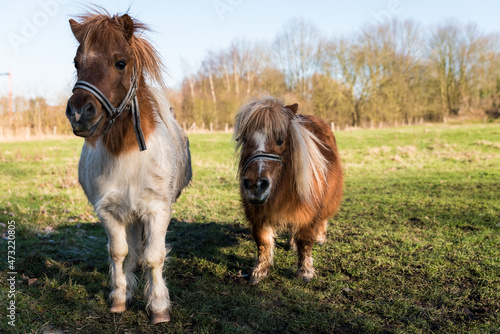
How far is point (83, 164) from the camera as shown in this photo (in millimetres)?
3211

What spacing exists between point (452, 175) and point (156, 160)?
10.4m

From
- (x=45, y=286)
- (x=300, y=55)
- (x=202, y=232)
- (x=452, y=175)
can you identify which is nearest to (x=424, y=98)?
(x=300, y=55)

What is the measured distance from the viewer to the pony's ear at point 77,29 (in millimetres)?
2539

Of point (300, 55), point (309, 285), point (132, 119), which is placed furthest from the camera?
point (300, 55)

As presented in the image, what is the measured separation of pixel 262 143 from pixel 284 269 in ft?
5.56

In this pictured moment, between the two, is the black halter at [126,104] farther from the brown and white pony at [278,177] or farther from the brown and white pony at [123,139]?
the brown and white pony at [278,177]

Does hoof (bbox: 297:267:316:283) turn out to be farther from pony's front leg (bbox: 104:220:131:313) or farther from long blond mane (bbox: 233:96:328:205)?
pony's front leg (bbox: 104:220:131:313)

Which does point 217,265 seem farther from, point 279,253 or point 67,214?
point 67,214

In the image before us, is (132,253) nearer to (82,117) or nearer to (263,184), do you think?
(263,184)

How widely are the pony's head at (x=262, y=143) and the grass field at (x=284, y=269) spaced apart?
1110 mm

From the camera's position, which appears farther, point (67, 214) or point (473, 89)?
point (473, 89)

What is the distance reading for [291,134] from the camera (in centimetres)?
359

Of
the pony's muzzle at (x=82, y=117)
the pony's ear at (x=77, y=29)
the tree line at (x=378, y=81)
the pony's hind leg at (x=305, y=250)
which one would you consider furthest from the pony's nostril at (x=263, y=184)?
the tree line at (x=378, y=81)

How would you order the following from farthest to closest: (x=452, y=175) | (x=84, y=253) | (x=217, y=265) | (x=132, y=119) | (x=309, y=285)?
1. (x=452, y=175)
2. (x=84, y=253)
3. (x=217, y=265)
4. (x=309, y=285)
5. (x=132, y=119)
